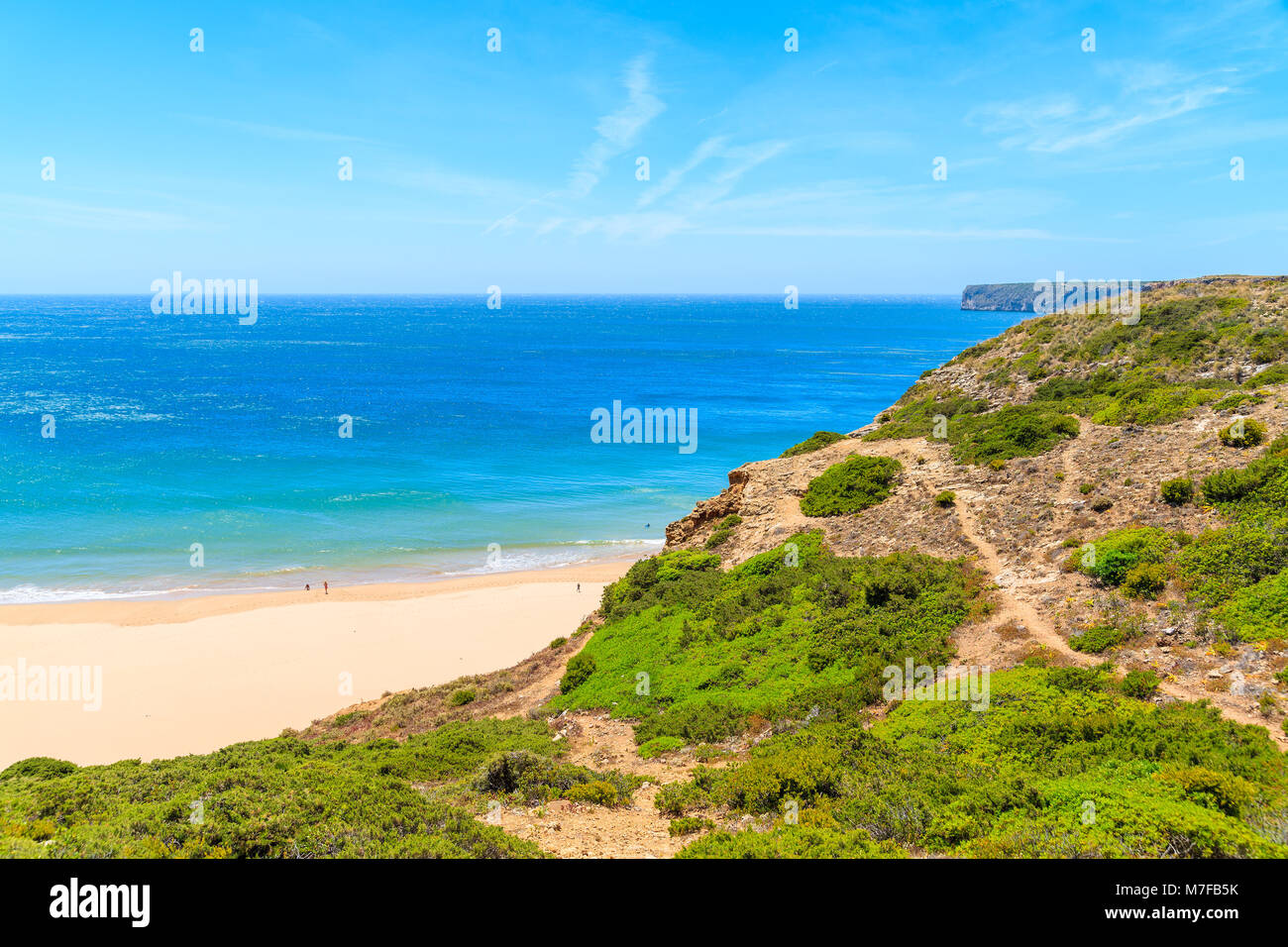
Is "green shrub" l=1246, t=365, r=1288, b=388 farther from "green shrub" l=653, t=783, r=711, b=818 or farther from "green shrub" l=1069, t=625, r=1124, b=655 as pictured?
"green shrub" l=653, t=783, r=711, b=818

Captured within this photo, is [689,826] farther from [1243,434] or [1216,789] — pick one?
[1243,434]

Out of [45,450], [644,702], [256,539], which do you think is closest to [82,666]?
[256,539]

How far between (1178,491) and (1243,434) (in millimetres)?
3980

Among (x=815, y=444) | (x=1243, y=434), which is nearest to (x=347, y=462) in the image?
(x=815, y=444)

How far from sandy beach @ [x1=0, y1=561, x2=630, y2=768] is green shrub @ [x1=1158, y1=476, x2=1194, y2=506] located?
2593cm

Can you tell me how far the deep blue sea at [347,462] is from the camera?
152 ft

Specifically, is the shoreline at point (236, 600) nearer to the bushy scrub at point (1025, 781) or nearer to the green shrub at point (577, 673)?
the green shrub at point (577, 673)

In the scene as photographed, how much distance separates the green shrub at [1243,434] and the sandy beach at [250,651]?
28.2 meters

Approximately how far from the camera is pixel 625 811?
1332 cm

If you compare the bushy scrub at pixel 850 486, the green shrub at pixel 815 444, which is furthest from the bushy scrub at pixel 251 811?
the green shrub at pixel 815 444
